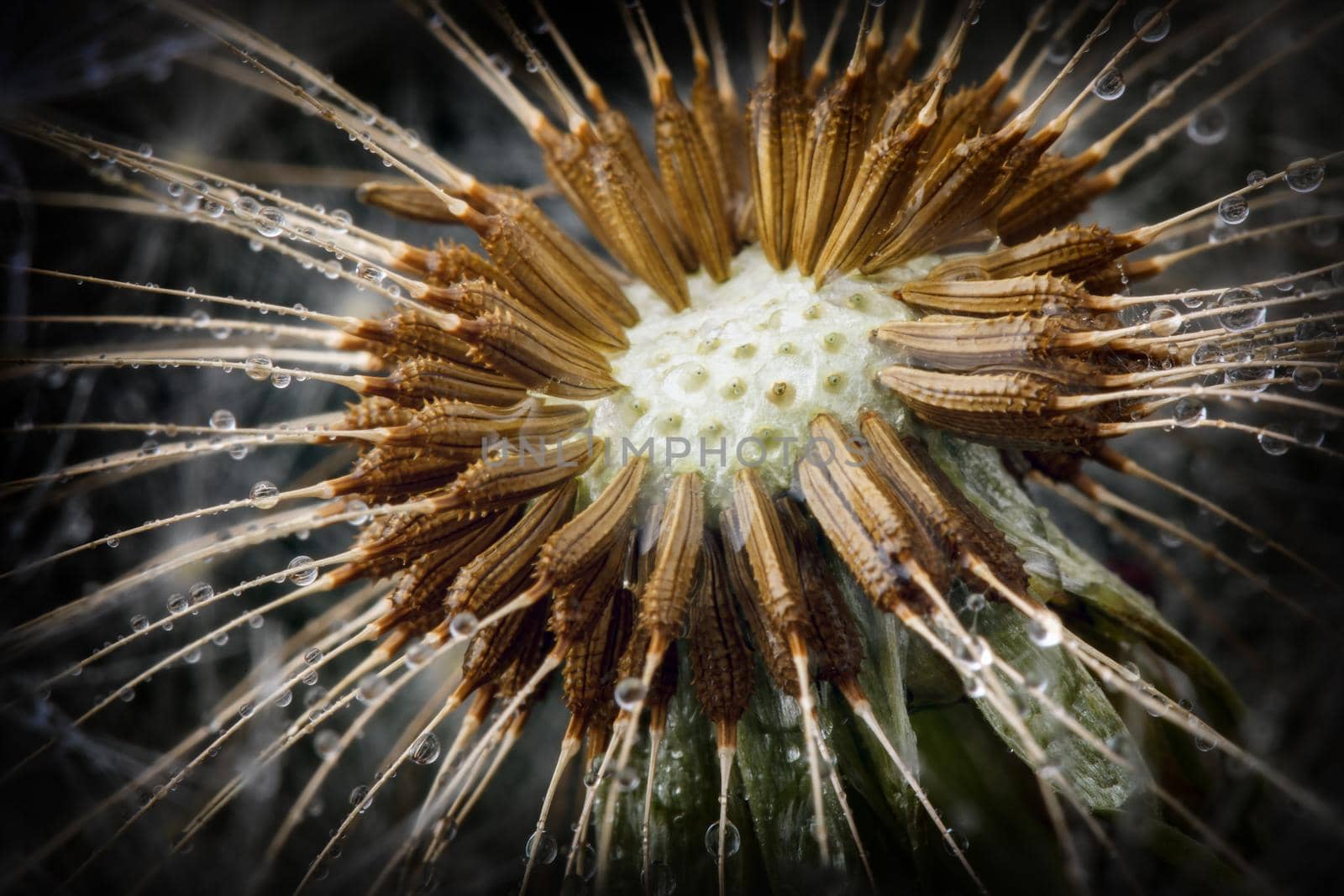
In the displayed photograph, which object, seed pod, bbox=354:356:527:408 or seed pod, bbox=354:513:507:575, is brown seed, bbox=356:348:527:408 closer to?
seed pod, bbox=354:356:527:408

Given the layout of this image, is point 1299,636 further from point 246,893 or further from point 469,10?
point 469,10

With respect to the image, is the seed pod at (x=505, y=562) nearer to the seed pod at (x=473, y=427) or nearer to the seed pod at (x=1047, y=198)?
the seed pod at (x=473, y=427)

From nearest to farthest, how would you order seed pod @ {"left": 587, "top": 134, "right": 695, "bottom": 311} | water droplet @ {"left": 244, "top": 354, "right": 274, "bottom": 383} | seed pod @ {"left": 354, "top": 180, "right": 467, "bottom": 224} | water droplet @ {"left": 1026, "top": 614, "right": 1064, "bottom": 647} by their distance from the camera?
1. water droplet @ {"left": 1026, "top": 614, "right": 1064, "bottom": 647}
2. water droplet @ {"left": 244, "top": 354, "right": 274, "bottom": 383}
3. seed pod @ {"left": 587, "top": 134, "right": 695, "bottom": 311}
4. seed pod @ {"left": 354, "top": 180, "right": 467, "bottom": 224}

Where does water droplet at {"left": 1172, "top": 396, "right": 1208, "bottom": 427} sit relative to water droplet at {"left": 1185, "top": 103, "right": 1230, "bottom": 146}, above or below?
below

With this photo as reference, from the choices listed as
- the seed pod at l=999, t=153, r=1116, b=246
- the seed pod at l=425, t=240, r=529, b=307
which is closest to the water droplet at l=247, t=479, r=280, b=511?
the seed pod at l=425, t=240, r=529, b=307

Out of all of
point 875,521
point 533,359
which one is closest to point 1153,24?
point 875,521

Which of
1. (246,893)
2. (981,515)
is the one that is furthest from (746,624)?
(246,893)

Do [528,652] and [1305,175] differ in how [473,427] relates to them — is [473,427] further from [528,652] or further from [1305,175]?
[1305,175]
